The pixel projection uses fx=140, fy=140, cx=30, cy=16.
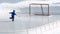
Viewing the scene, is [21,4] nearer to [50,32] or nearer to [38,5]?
[38,5]

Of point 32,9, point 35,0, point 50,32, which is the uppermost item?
point 35,0

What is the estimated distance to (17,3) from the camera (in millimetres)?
3562

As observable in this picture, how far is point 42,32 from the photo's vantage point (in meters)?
2.09

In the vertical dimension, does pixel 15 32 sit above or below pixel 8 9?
below

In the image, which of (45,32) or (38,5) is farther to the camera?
(38,5)

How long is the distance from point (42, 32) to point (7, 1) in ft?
5.83

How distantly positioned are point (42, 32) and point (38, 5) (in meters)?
1.52

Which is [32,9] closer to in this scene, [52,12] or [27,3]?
[27,3]

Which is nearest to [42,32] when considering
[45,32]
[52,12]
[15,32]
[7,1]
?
[45,32]

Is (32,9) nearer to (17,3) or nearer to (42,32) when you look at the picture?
(17,3)

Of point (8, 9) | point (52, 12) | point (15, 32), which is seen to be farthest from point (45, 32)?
point (8, 9)

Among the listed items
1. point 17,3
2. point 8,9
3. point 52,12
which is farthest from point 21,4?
point 52,12

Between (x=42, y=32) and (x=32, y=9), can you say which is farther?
(x=32, y=9)

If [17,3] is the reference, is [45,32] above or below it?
below
